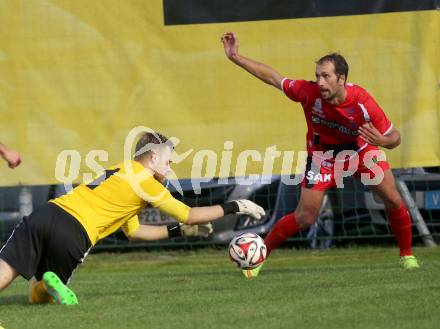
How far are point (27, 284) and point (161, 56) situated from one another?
266cm

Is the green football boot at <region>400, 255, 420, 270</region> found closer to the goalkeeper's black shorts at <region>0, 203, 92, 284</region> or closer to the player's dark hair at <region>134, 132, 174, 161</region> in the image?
the player's dark hair at <region>134, 132, 174, 161</region>

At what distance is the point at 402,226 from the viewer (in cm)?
898

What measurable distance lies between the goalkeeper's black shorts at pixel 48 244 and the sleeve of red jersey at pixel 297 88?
7.83 feet

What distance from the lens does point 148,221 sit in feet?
37.1

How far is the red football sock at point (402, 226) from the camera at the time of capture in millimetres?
8953

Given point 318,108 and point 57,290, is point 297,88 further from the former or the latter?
point 57,290

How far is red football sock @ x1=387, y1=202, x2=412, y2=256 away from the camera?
8.95 m

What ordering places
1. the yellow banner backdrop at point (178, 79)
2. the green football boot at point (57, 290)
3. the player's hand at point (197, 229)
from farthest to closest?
the yellow banner backdrop at point (178, 79)
the player's hand at point (197, 229)
the green football boot at point (57, 290)

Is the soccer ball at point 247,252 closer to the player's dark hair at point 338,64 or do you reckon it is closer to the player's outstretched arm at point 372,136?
the player's outstretched arm at point 372,136

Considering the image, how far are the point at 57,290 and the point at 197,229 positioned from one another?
108cm

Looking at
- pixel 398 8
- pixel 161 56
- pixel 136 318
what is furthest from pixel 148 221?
pixel 136 318

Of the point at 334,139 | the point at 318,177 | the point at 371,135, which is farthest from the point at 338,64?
the point at 318,177

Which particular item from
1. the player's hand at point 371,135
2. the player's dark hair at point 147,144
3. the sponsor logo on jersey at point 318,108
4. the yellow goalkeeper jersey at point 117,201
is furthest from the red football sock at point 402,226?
the player's dark hair at point 147,144

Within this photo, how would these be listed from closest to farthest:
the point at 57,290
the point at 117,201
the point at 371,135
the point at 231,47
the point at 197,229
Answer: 1. the point at 57,290
2. the point at 117,201
3. the point at 197,229
4. the point at 371,135
5. the point at 231,47
